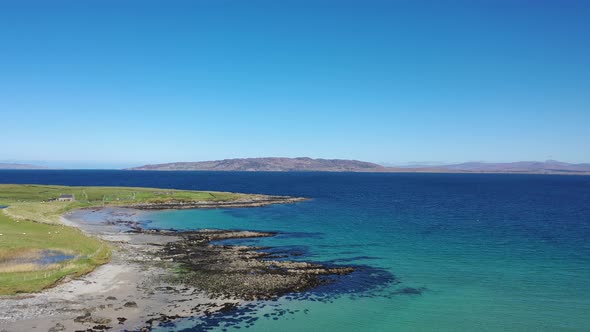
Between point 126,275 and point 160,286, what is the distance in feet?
19.4

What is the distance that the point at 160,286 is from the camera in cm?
4162

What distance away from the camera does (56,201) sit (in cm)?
11631

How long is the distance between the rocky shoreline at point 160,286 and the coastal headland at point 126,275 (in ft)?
0.26

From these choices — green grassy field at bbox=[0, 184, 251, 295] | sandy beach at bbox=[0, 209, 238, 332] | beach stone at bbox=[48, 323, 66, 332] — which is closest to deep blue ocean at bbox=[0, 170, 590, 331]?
sandy beach at bbox=[0, 209, 238, 332]

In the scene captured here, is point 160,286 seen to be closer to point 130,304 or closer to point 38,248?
point 130,304

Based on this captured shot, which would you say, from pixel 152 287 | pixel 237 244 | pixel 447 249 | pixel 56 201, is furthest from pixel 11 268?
pixel 56 201

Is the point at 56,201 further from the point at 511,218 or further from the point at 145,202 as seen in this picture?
the point at 511,218

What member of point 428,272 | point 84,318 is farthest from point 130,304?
point 428,272

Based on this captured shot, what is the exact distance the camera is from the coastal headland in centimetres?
3359

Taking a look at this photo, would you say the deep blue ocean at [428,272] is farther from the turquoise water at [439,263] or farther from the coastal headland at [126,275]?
the coastal headland at [126,275]

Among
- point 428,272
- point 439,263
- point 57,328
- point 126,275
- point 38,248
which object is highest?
point 38,248

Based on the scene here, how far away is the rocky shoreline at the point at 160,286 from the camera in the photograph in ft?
106

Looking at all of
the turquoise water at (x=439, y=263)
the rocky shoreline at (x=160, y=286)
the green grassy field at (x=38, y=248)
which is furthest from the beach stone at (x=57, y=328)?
the green grassy field at (x=38, y=248)

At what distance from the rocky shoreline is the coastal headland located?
8cm
